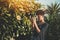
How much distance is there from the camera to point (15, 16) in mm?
8297

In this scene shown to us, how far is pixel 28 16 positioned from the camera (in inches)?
337

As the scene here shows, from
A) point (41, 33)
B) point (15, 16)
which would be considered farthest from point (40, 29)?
point (15, 16)

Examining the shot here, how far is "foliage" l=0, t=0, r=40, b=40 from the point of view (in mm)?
8109

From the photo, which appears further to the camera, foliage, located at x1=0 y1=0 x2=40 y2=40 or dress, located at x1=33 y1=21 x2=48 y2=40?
foliage, located at x1=0 y1=0 x2=40 y2=40

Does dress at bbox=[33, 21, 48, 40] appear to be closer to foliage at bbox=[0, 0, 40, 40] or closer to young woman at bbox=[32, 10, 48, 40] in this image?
young woman at bbox=[32, 10, 48, 40]

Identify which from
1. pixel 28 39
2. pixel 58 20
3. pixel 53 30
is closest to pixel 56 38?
pixel 53 30

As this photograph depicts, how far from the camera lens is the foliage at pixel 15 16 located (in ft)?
26.6

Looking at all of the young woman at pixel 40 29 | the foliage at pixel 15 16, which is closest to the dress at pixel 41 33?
the young woman at pixel 40 29

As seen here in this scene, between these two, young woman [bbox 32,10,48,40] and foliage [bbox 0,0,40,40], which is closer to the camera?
young woman [bbox 32,10,48,40]

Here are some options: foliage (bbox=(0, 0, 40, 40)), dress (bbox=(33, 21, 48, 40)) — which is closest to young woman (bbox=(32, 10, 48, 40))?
dress (bbox=(33, 21, 48, 40))

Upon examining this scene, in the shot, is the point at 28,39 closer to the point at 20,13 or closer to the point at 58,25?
the point at 20,13

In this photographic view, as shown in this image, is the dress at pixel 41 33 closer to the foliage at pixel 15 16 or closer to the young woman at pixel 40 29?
the young woman at pixel 40 29

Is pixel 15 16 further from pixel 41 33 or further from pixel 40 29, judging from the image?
pixel 41 33

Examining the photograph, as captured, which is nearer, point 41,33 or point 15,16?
point 41,33
